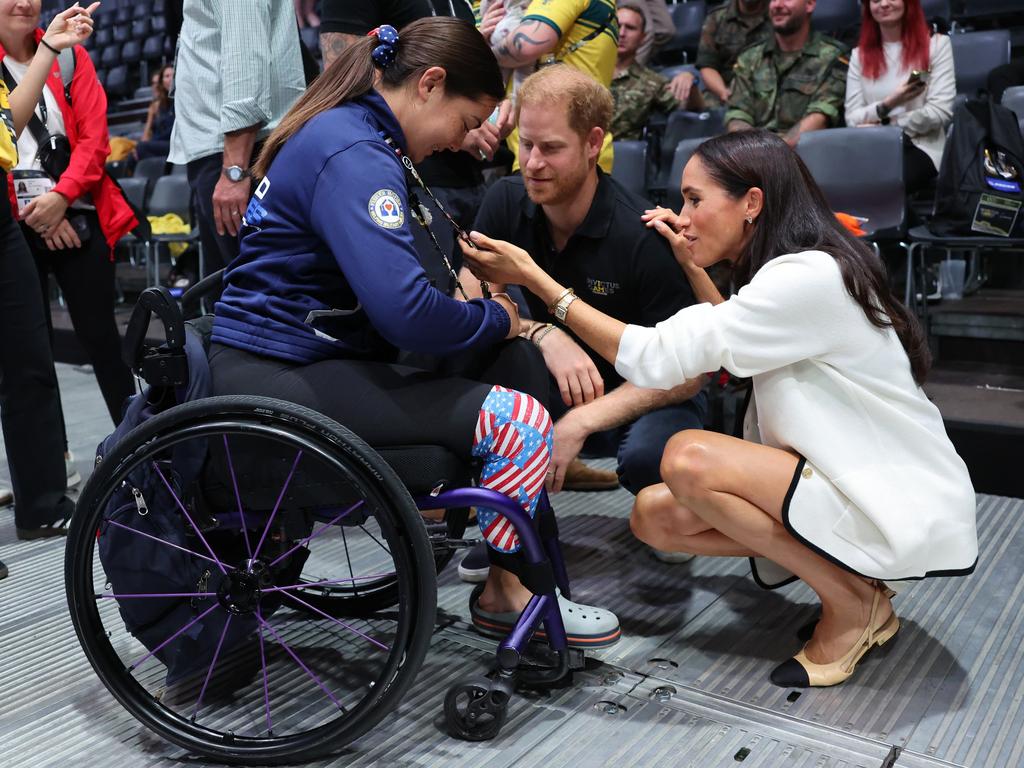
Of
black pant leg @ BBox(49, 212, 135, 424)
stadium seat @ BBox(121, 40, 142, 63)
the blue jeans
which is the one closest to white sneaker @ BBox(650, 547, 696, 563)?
the blue jeans

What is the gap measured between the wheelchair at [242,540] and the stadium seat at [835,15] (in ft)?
13.7

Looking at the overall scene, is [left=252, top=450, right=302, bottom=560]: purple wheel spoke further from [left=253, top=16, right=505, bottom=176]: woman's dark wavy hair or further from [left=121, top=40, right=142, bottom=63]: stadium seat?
[left=121, top=40, right=142, bottom=63]: stadium seat

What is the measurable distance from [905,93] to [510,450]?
2908 millimetres

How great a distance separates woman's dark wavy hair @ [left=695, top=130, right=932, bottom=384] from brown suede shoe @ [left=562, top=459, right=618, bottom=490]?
1127 millimetres

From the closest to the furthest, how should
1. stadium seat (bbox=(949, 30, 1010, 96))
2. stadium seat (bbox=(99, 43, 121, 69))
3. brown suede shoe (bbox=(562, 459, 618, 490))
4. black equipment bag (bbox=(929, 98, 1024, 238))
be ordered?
brown suede shoe (bbox=(562, 459, 618, 490))
black equipment bag (bbox=(929, 98, 1024, 238))
stadium seat (bbox=(949, 30, 1010, 96))
stadium seat (bbox=(99, 43, 121, 69))

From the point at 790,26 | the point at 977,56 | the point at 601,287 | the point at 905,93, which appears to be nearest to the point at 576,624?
the point at 601,287

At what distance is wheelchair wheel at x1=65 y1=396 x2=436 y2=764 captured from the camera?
1.33 meters

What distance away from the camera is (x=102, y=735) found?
1.55 metres

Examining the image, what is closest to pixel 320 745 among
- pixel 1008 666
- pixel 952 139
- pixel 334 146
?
pixel 334 146

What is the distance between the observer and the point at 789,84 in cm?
399

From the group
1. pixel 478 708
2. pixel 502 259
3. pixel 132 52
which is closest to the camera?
pixel 478 708

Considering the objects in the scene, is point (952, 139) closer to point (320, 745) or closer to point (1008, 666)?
point (1008, 666)

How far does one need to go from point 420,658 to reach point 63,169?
1848mm

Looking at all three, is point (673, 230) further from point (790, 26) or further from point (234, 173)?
point (790, 26)
